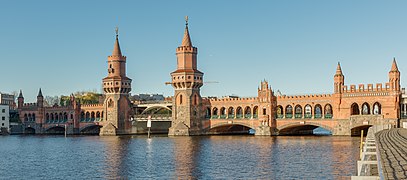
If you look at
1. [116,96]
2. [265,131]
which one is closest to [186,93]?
[265,131]

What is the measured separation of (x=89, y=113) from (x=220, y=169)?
101m

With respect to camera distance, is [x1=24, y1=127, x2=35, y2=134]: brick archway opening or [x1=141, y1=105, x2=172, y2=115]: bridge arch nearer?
[x1=141, y1=105, x2=172, y2=115]: bridge arch

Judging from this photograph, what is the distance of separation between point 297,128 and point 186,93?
25.1 metres

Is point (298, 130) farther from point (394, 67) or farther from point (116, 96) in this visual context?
point (116, 96)

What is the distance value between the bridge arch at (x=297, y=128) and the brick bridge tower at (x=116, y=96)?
40.4 metres

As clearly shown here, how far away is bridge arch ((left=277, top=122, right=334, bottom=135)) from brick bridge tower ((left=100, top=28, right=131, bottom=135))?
40.4 m

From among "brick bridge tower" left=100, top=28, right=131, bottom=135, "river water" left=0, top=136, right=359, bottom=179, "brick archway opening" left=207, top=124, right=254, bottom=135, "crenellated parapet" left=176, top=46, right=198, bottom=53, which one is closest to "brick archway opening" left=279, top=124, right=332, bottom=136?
"brick archway opening" left=207, top=124, right=254, bottom=135

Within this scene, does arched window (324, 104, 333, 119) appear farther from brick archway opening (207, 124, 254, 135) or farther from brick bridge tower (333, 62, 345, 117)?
brick archway opening (207, 124, 254, 135)

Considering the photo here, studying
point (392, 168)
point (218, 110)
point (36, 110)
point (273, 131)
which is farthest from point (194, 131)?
point (392, 168)

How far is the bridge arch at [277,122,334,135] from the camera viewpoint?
305 feet

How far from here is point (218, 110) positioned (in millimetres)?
112438

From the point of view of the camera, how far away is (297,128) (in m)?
106

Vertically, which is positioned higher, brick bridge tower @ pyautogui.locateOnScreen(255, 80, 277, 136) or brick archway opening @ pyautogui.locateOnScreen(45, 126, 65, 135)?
brick bridge tower @ pyautogui.locateOnScreen(255, 80, 277, 136)

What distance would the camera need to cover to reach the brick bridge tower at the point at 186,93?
107 m
